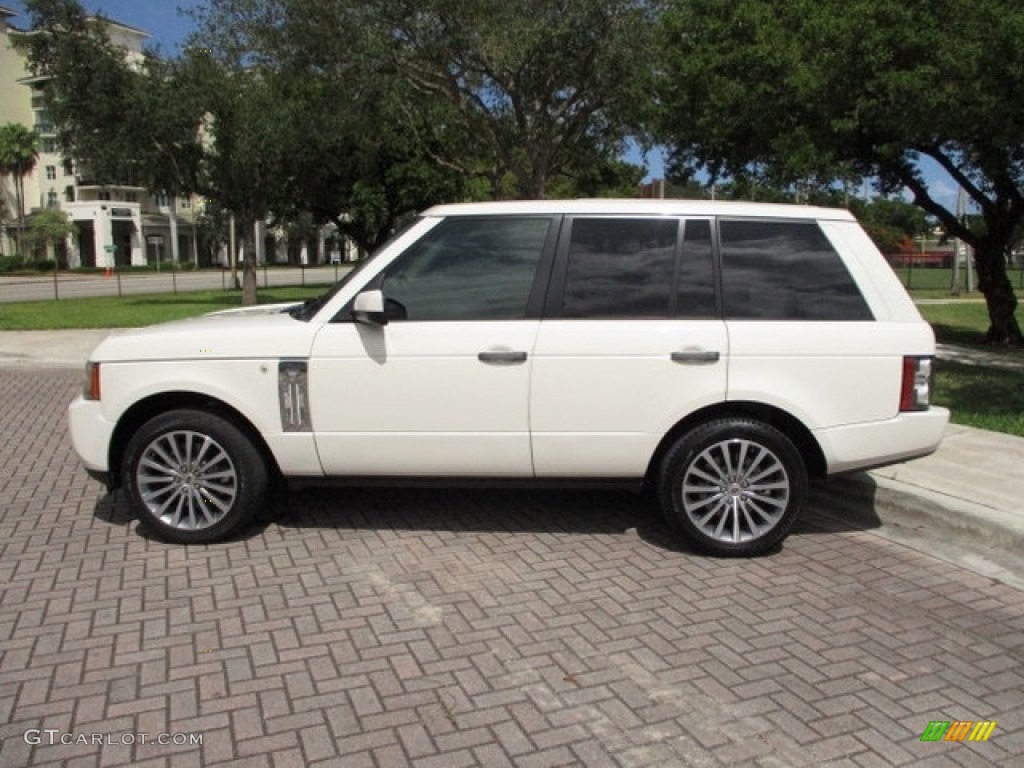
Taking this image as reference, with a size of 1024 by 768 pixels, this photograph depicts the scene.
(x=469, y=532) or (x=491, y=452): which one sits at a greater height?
(x=491, y=452)

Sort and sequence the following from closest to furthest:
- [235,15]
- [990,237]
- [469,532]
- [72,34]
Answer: [469,532] → [990,237] → [235,15] → [72,34]

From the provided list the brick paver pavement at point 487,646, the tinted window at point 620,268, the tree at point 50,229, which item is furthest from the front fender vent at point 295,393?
the tree at point 50,229

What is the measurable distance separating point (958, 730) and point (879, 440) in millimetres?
1906

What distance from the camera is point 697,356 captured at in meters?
4.73

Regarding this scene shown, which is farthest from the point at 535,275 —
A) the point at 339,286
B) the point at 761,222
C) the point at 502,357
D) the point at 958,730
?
the point at 958,730

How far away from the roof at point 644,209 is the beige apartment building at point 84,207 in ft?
265

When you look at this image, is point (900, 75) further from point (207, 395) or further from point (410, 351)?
point (207, 395)

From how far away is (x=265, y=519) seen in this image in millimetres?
5570

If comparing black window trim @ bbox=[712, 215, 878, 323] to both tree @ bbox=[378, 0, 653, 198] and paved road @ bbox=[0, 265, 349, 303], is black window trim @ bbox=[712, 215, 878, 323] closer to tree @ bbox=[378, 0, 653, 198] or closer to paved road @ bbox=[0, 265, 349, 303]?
tree @ bbox=[378, 0, 653, 198]

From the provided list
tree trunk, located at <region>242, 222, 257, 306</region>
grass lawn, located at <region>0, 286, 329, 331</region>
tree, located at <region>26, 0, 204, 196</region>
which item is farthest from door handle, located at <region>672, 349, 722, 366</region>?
tree trunk, located at <region>242, 222, 257, 306</region>

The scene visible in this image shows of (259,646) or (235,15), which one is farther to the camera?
(235,15)

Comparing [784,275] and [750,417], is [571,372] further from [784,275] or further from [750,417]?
[784,275]

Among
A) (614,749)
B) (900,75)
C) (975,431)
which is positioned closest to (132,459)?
(614,749)

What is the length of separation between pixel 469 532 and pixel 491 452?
714 mm
